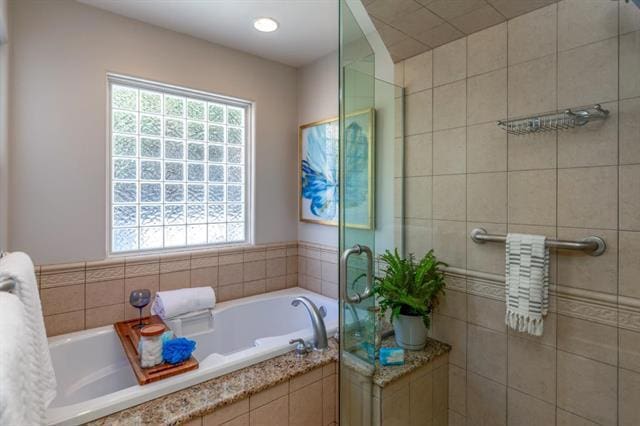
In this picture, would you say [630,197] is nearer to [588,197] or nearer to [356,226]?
[588,197]

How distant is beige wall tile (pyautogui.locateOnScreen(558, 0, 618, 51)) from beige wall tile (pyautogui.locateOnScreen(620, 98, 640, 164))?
0.29 metres

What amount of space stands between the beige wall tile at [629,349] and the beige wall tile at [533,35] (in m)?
1.19

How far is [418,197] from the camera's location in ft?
6.33

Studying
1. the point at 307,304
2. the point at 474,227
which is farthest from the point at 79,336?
the point at 474,227

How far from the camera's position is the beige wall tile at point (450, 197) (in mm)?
1735

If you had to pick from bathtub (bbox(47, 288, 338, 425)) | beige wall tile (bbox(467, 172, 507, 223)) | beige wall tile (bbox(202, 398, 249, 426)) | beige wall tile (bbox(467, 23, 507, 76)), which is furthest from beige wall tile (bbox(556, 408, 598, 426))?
beige wall tile (bbox(467, 23, 507, 76))

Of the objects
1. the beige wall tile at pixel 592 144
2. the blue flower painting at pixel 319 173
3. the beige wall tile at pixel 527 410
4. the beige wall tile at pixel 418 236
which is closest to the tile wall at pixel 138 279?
the blue flower painting at pixel 319 173

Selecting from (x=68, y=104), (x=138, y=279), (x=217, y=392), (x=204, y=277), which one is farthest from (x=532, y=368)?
(x=68, y=104)

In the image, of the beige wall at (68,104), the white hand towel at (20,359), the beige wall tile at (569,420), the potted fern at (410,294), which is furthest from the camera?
the beige wall at (68,104)

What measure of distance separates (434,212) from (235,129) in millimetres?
1761

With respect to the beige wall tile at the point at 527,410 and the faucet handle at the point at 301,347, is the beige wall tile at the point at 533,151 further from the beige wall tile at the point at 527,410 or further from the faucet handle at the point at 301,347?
the faucet handle at the point at 301,347

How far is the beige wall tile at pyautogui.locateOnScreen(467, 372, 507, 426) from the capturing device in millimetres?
1611

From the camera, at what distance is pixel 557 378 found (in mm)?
1435

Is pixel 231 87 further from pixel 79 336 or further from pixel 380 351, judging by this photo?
pixel 380 351
